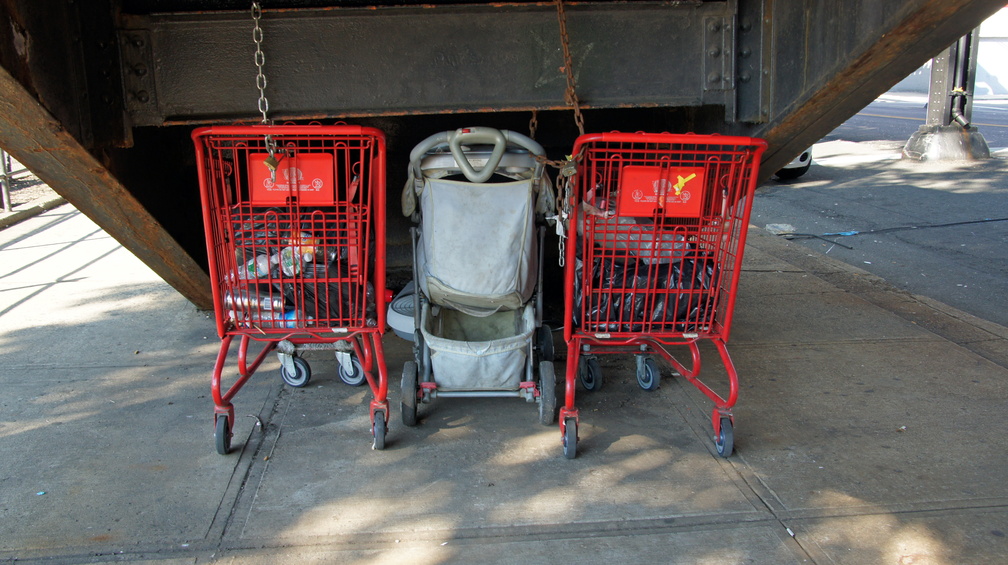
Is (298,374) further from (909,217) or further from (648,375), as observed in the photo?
(909,217)

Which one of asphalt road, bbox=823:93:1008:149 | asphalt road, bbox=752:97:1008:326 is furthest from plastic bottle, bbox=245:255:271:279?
asphalt road, bbox=823:93:1008:149

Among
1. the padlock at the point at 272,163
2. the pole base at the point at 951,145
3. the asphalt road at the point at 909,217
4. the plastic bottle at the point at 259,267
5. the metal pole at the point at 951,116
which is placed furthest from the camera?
the pole base at the point at 951,145

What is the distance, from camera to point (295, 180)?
3.46 metres

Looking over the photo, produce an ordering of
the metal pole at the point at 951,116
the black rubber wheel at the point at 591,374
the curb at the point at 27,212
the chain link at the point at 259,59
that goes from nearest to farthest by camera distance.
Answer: the chain link at the point at 259,59 < the black rubber wheel at the point at 591,374 < the curb at the point at 27,212 < the metal pole at the point at 951,116

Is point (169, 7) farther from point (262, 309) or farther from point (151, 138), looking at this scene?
point (262, 309)

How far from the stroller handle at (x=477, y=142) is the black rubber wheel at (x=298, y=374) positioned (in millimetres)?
1376

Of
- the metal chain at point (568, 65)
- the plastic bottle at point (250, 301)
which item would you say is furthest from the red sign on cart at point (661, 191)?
the plastic bottle at point (250, 301)

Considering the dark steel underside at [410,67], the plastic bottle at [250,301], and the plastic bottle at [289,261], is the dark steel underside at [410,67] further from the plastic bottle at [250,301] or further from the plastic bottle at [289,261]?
the plastic bottle at [250,301]

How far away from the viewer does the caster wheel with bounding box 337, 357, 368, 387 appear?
4.31 meters

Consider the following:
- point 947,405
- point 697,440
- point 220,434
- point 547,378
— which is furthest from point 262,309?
point 947,405

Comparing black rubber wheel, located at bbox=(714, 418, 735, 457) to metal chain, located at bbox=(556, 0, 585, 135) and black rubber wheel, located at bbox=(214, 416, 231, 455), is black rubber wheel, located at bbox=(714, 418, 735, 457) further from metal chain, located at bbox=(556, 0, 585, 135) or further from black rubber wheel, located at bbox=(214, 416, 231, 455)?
black rubber wheel, located at bbox=(214, 416, 231, 455)

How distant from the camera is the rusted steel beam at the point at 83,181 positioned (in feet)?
10.4

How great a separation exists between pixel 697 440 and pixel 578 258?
1.08 m

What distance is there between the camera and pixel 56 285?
646 centimetres
